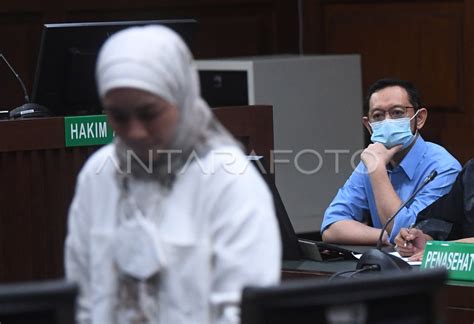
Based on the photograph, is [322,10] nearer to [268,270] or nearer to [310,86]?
[310,86]

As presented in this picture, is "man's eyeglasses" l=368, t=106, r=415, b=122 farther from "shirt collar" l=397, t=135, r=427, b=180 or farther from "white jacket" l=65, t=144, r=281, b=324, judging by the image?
"white jacket" l=65, t=144, r=281, b=324

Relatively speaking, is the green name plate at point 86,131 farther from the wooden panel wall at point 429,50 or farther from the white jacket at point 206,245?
the white jacket at point 206,245

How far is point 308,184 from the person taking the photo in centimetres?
667

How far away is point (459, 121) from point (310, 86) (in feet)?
2.66

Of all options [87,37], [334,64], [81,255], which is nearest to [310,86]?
[334,64]

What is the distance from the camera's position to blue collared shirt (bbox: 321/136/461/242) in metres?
4.57

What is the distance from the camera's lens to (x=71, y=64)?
200 inches

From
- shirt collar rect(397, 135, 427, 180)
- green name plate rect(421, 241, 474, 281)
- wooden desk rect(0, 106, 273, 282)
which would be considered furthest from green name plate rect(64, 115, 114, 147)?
green name plate rect(421, 241, 474, 281)

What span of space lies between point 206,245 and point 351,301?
0.85 ft

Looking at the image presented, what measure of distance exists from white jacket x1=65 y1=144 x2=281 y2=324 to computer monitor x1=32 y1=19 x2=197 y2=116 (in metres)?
2.83

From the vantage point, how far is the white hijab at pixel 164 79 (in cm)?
217

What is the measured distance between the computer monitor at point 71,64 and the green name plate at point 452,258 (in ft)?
6.30

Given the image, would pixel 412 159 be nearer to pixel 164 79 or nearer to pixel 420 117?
pixel 420 117

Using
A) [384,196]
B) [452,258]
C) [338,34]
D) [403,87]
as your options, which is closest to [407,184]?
[384,196]
